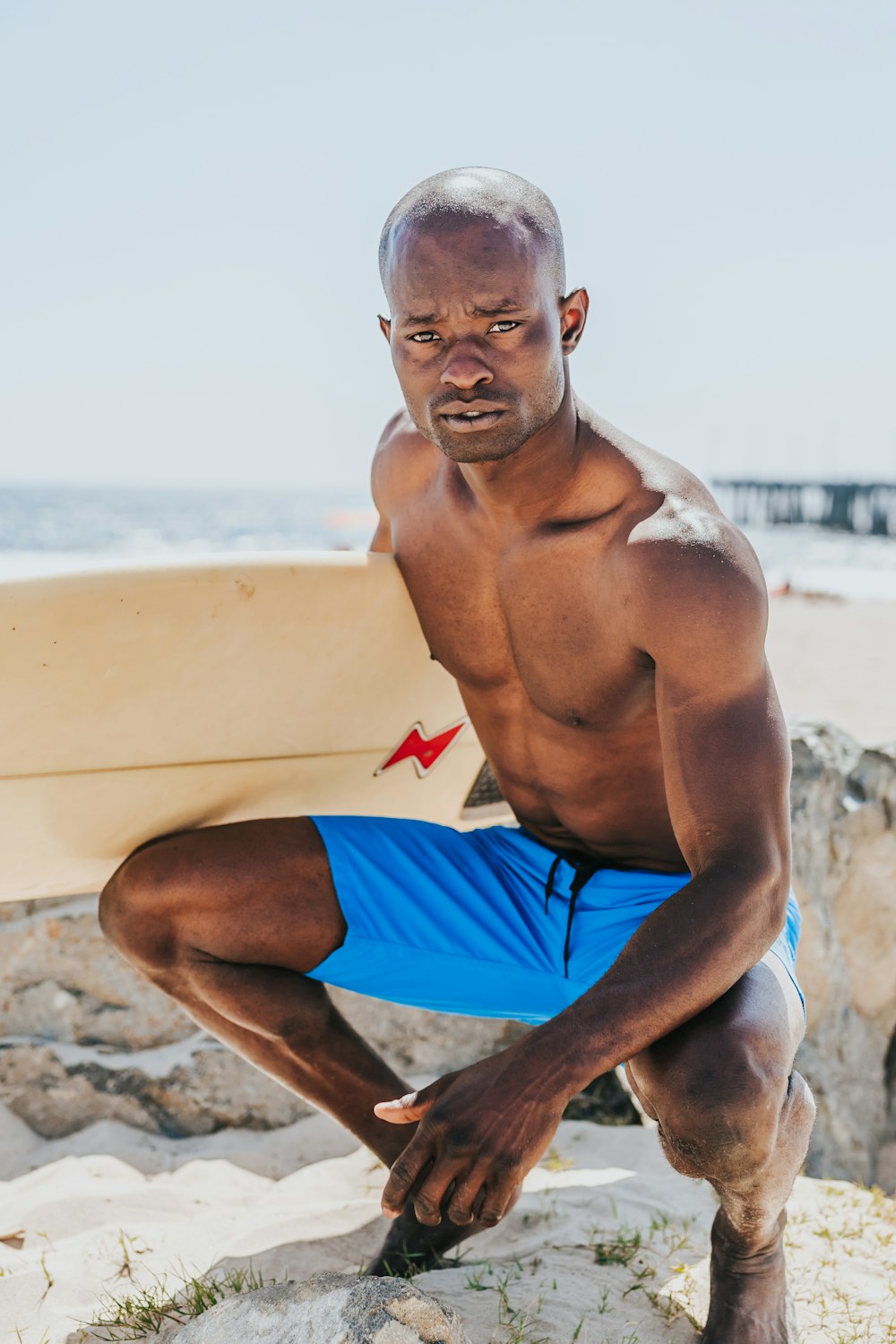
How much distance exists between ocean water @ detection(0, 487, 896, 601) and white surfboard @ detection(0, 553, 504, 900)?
11545 millimetres

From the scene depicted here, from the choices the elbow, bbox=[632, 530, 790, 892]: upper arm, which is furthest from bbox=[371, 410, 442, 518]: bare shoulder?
the elbow

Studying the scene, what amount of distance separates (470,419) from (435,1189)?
1.04m

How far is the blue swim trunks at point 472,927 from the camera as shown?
2053 millimetres

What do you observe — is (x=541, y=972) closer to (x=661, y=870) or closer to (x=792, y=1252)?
(x=661, y=870)

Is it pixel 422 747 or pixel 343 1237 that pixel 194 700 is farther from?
pixel 343 1237

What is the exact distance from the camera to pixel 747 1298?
5.85 feet

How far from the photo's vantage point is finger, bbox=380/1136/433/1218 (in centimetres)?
148

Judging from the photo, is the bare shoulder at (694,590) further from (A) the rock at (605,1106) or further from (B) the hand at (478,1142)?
(A) the rock at (605,1106)

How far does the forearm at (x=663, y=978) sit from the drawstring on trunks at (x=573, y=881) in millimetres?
439

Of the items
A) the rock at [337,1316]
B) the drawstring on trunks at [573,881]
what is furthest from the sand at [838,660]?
the rock at [337,1316]

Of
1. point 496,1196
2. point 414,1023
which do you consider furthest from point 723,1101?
point 414,1023

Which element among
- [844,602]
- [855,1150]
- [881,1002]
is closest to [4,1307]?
[855,1150]

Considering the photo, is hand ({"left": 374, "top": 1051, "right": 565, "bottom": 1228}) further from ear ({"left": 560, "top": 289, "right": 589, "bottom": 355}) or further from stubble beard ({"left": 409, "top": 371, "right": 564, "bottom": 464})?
ear ({"left": 560, "top": 289, "right": 589, "bottom": 355})

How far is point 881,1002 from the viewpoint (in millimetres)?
3340
